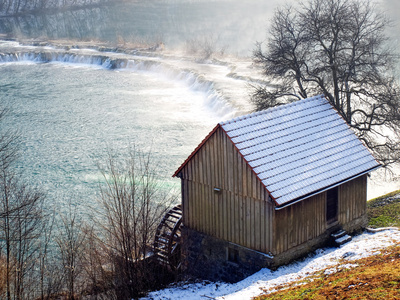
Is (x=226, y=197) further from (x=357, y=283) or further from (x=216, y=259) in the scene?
(x=357, y=283)

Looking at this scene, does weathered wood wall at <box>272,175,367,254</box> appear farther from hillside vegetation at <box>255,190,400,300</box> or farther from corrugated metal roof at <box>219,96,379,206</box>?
hillside vegetation at <box>255,190,400,300</box>

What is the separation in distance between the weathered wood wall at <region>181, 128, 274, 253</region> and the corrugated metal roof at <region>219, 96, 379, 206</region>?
1.41 feet

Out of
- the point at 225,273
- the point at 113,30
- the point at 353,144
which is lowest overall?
the point at 225,273

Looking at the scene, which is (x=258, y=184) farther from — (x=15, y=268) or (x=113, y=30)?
(x=113, y=30)

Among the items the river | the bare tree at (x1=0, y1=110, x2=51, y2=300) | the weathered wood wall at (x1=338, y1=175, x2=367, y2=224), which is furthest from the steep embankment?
the river

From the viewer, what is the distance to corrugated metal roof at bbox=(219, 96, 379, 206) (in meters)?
16.7

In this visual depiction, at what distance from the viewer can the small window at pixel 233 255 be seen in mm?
17848

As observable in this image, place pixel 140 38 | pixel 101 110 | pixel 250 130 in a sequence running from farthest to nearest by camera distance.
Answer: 1. pixel 140 38
2. pixel 101 110
3. pixel 250 130

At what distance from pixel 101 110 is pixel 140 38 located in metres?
34.8

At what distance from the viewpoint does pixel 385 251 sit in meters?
15.8

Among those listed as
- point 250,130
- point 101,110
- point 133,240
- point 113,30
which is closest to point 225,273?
point 133,240

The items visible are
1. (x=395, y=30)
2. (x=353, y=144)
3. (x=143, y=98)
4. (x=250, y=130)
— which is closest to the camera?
(x=250, y=130)

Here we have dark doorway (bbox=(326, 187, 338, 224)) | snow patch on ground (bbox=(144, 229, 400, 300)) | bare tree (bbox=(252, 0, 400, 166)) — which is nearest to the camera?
snow patch on ground (bbox=(144, 229, 400, 300))

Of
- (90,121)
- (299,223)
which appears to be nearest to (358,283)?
(299,223)
